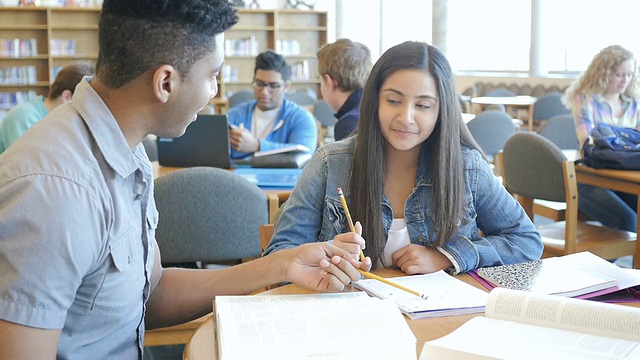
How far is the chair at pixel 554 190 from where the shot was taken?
10.3 feet

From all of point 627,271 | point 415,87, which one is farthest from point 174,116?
point 627,271

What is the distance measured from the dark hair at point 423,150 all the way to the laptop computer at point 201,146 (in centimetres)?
148

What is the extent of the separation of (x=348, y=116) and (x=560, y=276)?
5.91ft

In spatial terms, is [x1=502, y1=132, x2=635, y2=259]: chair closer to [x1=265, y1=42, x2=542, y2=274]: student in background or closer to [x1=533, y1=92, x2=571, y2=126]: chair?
[x1=265, y1=42, x2=542, y2=274]: student in background

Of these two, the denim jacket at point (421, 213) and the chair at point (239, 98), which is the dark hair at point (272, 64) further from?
the chair at point (239, 98)

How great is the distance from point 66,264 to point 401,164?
104cm

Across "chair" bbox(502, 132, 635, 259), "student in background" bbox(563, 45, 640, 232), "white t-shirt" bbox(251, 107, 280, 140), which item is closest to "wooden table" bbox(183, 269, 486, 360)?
"chair" bbox(502, 132, 635, 259)

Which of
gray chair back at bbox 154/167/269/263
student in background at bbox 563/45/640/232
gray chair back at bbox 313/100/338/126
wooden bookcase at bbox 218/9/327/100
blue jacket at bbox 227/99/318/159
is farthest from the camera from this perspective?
wooden bookcase at bbox 218/9/327/100

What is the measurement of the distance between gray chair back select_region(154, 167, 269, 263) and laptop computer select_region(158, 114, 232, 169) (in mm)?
828

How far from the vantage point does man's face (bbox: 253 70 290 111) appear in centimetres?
427

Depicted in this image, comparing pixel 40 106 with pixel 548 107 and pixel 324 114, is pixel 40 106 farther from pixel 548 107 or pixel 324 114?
pixel 548 107

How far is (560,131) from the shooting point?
4.95 metres

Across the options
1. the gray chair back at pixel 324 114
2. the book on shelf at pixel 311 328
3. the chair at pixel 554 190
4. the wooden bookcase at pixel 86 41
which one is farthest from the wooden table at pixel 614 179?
the wooden bookcase at pixel 86 41

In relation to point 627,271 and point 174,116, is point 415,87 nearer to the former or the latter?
point 627,271
